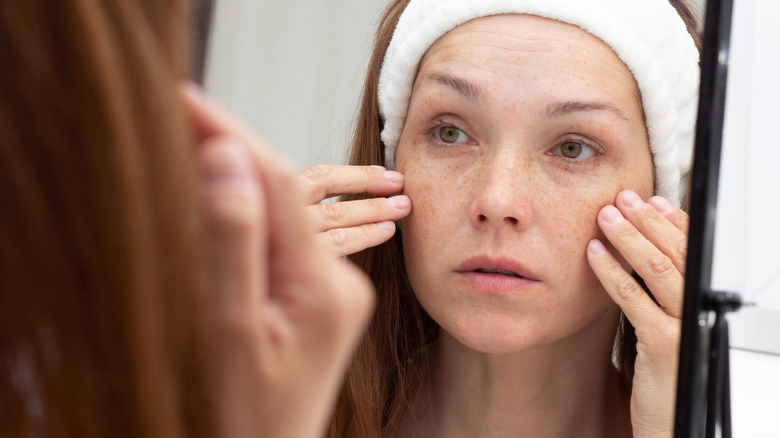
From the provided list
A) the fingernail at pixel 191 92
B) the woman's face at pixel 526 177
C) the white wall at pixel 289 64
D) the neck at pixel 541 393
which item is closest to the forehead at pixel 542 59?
the woman's face at pixel 526 177

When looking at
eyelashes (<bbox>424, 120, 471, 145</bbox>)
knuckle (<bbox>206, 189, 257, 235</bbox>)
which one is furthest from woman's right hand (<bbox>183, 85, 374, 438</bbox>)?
eyelashes (<bbox>424, 120, 471, 145</bbox>)

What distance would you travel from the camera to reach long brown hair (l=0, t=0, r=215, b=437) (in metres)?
0.30

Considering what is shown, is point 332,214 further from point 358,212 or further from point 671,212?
point 671,212

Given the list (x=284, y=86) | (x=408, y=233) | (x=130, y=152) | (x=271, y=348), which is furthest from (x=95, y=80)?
(x=284, y=86)

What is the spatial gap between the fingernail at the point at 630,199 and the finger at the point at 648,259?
0.06 ft

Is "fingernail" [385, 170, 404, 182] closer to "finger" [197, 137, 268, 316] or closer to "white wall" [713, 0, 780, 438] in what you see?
"white wall" [713, 0, 780, 438]

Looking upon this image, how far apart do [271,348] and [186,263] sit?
6cm

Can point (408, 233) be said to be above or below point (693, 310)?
above

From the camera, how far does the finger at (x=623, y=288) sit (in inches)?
39.6

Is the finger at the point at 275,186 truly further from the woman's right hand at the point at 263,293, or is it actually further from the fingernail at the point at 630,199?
the fingernail at the point at 630,199

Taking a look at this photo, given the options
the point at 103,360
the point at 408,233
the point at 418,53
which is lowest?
the point at 103,360

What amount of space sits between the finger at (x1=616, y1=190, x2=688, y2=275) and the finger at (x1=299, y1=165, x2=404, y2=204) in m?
0.30

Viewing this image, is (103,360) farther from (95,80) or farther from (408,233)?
(408,233)

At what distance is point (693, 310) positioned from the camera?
55 centimetres
